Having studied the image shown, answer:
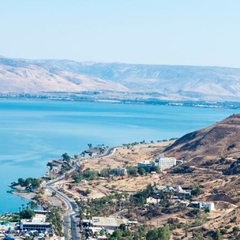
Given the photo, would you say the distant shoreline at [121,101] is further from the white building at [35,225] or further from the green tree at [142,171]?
the white building at [35,225]

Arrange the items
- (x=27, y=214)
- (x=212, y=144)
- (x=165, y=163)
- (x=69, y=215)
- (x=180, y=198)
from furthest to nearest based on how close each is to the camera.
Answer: (x=212, y=144) < (x=165, y=163) < (x=180, y=198) < (x=69, y=215) < (x=27, y=214)

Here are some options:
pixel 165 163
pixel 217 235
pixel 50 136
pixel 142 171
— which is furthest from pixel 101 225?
pixel 50 136

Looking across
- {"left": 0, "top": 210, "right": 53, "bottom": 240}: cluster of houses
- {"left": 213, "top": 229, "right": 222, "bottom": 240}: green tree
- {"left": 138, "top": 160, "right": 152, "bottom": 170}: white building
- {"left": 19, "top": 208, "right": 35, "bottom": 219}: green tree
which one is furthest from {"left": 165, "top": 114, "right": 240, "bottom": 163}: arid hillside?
{"left": 213, "top": 229, "right": 222, "bottom": 240}: green tree

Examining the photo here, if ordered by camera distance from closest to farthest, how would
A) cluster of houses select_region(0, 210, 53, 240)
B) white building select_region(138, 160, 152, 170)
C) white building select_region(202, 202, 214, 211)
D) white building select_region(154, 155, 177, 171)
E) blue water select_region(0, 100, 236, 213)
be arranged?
cluster of houses select_region(0, 210, 53, 240)
white building select_region(202, 202, 214, 211)
white building select_region(138, 160, 152, 170)
white building select_region(154, 155, 177, 171)
blue water select_region(0, 100, 236, 213)

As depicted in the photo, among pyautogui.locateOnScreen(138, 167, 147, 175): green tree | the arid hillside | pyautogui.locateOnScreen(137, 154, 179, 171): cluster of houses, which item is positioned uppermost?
the arid hillside

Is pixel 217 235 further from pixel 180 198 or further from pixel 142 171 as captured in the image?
pixel 142 171

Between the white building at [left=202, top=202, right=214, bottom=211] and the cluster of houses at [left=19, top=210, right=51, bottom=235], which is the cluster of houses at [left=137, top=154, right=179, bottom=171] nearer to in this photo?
the white building at [left=202, top=202, right=214, bottom=211]

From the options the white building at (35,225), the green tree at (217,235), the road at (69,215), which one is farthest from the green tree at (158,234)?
the white building at (35,225)
